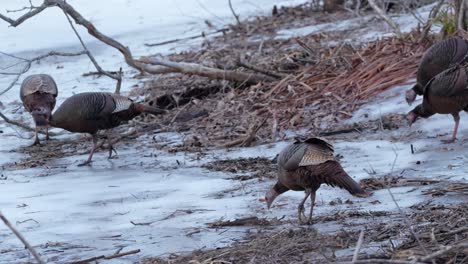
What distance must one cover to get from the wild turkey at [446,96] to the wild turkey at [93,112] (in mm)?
2436

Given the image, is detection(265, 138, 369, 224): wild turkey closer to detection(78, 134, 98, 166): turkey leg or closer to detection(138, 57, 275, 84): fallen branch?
detection(78, 134, 98, 166): turkey leg

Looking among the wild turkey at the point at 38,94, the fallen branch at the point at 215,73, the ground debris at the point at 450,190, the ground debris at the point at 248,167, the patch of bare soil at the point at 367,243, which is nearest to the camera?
the patch of bare soil at the point at 367,243

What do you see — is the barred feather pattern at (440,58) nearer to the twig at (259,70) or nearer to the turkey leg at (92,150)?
the twig at (259,70)

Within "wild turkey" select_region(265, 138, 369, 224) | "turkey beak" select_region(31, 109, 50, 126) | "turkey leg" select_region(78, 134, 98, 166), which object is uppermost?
"wild turkey" select_region(265, 138, 369, 224)

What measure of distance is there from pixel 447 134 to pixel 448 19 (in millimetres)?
2079

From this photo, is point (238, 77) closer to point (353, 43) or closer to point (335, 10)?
point (353, 43)

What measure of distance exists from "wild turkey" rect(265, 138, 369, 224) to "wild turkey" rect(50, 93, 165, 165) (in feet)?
→ 9.90

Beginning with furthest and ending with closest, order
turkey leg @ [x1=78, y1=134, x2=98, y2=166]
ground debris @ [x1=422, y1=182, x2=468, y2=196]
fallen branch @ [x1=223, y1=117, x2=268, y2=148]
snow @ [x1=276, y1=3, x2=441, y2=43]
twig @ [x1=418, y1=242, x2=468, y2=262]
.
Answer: snow @ [x1=276, y1=3, x2=441, y2=43]
turkey leg @ [x1=78, y1=134, x2=98, y2=166]
fallen branch @ [x1=223, y1=117, x2=268, y2=148]
ground debris @ [x1=422, y1=182, x2=468, y2=196]
twig @ [x1=418, y1=242, x2=468, y2=262]

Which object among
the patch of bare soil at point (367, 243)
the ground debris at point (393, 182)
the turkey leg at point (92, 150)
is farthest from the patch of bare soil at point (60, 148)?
the patch of bare soil at point (367, 243)

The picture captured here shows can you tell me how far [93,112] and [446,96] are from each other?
9.54 feet

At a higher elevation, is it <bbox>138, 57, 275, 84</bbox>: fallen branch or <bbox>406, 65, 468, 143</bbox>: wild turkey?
<bbox>406, 65, 468, 143</bbox>: wild turkey

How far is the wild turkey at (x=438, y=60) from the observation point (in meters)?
7.46

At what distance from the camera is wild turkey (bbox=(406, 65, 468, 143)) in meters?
7.00

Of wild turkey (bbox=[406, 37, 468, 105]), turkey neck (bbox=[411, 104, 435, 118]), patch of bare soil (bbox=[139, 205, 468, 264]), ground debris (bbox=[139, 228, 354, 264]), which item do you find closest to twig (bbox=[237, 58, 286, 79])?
wild turkey (bbox=[406, 37, 468, 105])
